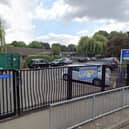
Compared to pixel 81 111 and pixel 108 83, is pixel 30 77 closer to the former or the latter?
pixel 81 111

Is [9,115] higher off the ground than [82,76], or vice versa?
[82,76]

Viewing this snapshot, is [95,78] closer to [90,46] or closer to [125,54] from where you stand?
[125,54]

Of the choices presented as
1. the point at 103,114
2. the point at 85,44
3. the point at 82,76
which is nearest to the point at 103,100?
the point at 103,114

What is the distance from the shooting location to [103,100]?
641cm

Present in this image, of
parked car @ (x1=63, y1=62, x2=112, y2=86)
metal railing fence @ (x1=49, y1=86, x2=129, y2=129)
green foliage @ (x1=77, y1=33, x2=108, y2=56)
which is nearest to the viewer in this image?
metal railing fence @ (x1=49, y1=86, x2=129, y2=129)

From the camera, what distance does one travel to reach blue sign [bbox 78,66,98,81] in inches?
318

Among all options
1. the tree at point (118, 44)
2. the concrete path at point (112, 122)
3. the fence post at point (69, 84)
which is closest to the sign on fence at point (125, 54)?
the fence post at point (69, 84)

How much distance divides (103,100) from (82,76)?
6.36 ft

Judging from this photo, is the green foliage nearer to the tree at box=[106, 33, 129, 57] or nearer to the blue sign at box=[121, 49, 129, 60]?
the tree at box=[106, 33, 129, 57]

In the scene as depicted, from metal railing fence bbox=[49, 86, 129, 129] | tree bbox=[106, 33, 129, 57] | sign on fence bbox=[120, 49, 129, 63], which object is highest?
tree bbox=[106, 33, 129, 57]

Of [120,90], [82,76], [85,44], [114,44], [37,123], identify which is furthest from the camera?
[85,44]

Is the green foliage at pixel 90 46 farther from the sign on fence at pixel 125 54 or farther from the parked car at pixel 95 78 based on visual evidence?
the parked car at pixel 95 78

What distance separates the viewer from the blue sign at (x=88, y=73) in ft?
26.5

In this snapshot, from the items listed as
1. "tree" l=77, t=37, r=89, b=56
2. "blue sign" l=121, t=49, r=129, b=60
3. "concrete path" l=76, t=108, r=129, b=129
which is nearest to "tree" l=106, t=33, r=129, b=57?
"blue sign" l=121, t=49, r=129, b=60
